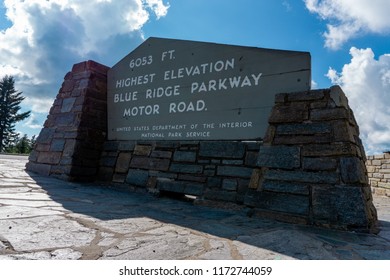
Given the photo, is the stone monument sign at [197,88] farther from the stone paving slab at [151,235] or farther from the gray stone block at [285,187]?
the stone paving slab at [151,235]

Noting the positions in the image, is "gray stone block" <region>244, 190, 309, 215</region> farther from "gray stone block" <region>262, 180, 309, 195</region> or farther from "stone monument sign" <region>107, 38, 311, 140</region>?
"stone monument sign" <region>107, 38, 311, 140</region>

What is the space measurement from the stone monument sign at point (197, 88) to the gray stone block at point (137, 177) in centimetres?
71

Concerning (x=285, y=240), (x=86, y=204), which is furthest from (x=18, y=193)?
(x=285, y=240)

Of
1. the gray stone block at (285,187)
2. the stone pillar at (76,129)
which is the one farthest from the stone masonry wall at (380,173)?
the stone pillar at (76,129)

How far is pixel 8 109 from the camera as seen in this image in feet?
125

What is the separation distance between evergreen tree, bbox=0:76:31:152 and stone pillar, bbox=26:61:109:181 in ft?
122

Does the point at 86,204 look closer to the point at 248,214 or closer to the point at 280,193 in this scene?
the point at 248,214

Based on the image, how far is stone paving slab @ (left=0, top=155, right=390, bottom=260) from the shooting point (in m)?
1.88

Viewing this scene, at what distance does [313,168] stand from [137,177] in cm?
326

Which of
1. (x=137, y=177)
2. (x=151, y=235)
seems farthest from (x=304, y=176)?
(x=137, y=177)

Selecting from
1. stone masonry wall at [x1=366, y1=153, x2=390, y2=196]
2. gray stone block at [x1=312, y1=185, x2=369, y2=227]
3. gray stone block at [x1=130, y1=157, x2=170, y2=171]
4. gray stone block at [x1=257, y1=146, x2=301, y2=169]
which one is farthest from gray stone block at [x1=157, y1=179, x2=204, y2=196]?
stone masonry wall at [x1=366, y1=153, x2=390, y2=196]

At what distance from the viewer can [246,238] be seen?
242cm

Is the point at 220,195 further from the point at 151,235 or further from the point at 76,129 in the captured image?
the point at 76,129

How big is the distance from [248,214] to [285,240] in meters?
1.19
